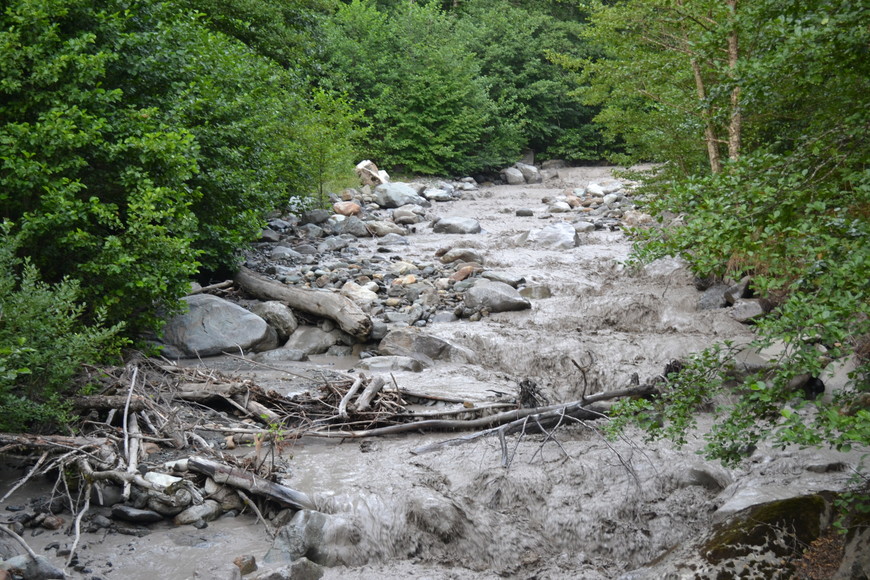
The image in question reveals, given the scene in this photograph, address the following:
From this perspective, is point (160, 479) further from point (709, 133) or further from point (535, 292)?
point (709, 133)

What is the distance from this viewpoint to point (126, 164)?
7.59 meters

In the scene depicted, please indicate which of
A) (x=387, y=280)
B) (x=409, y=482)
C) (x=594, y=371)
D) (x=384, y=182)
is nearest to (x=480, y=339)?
(x=594, y=371)

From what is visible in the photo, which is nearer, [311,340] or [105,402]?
[105,402]

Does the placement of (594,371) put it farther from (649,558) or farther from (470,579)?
(470,579)

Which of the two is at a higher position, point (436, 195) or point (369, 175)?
point (369, 175)

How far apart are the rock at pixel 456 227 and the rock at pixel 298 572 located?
13323 millimetres

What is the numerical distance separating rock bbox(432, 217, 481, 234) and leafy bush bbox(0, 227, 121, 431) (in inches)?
481

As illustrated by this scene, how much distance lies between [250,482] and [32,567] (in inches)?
63.3

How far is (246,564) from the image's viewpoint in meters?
4.64

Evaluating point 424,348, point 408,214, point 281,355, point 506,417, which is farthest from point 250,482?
point 408,214

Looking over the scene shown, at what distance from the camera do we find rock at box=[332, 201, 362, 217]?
1824cm

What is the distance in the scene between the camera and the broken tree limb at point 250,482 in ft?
17.6

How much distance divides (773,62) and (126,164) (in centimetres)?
636

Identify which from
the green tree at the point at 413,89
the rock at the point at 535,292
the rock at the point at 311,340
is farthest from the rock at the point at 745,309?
the green tree at the point at 413,89
